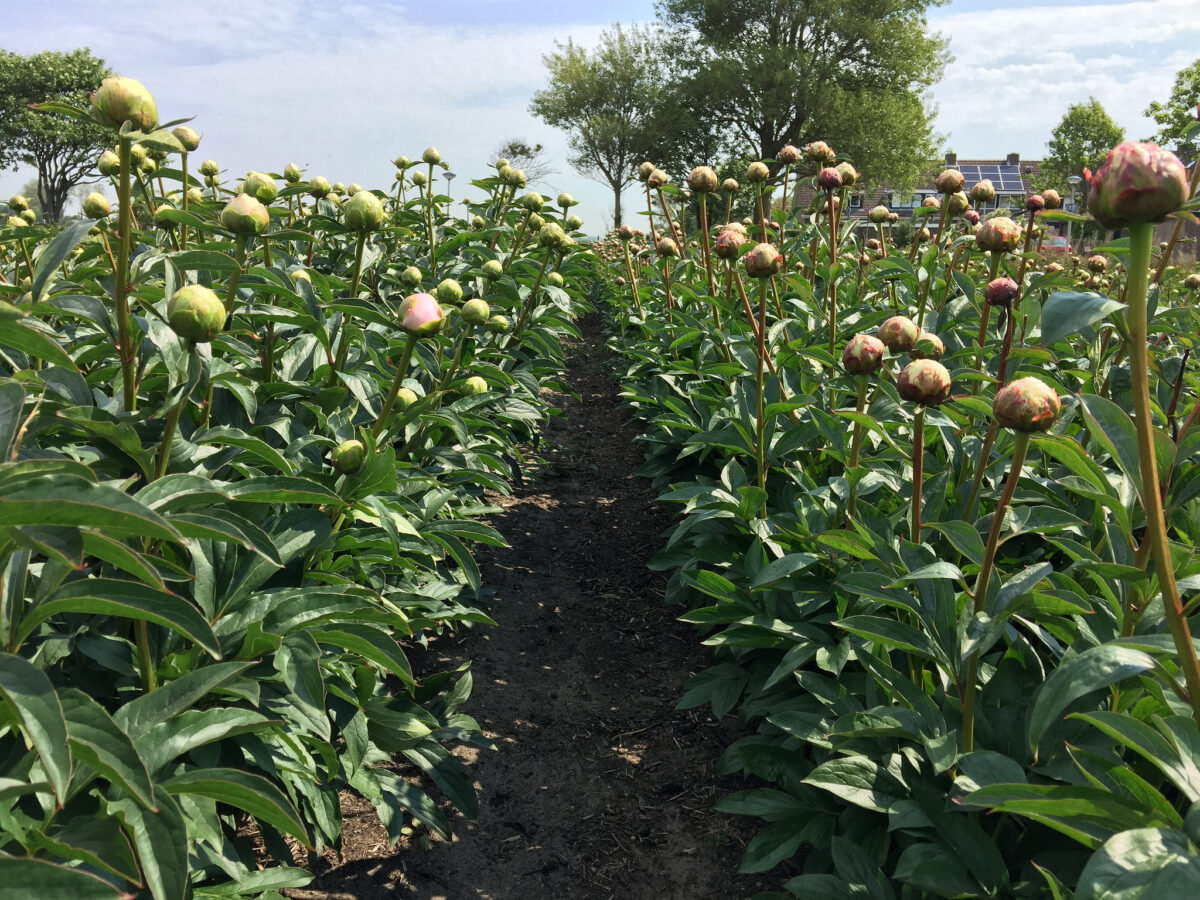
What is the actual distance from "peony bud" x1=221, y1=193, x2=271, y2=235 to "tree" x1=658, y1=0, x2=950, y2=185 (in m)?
28.6

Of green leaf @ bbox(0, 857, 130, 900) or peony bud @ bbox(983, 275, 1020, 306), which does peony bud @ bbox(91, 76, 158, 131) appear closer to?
green leaf @ bbox(0, 857, 130, 900)

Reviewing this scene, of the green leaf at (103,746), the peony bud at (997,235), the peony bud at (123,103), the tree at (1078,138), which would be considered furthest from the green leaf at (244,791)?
the tree at (1078,138)

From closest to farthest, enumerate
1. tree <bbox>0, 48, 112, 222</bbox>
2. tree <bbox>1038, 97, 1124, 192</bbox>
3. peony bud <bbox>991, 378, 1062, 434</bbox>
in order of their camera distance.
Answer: peony bud <bbox>991, 378, 1062, 434</bbox> → tree <bbox>0, 48, 112, 222</bbox> → tree <bbox>1038, 97, 1124, 192</bbox>

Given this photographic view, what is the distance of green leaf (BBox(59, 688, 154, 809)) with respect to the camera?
91cm

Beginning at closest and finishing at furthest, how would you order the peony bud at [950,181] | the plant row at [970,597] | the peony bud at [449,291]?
the plant row at [970,597] → the peony bud at [449,291] → the peony bud at [950,181]

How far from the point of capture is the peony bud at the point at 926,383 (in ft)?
4.95

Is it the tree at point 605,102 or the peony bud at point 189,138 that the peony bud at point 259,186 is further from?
the tree at point 605,102

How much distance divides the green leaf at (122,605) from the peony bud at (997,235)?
2103 mm

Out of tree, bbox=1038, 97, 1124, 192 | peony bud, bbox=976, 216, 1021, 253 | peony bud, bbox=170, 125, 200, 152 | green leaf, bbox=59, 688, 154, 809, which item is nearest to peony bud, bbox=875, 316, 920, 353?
peony bud, bbox=976, 216, 1021, 253

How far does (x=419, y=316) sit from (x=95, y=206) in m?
1.55

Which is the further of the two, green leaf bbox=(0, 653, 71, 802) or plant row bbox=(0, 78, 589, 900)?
plant row bbox=(0, 78, 589, 900)

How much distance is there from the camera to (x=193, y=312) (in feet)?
4.32

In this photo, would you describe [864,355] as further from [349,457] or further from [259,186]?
[259,186]

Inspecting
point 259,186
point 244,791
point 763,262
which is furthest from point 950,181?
point 244,791
